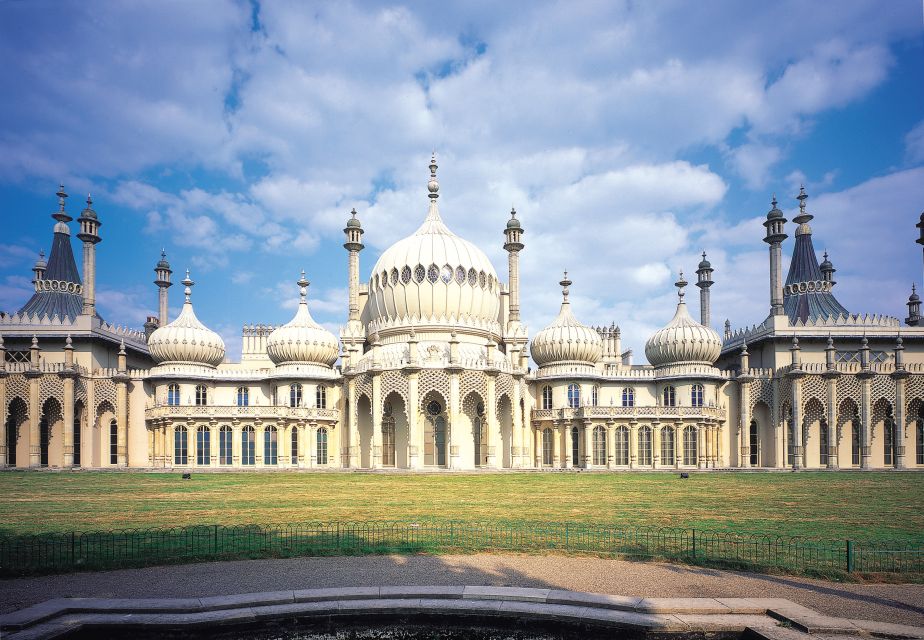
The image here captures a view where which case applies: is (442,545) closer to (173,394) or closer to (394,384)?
(394,384)

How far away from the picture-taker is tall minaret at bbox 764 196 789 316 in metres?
50.5

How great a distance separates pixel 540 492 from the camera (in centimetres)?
2552

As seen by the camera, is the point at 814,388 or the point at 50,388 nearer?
the point at 50,388

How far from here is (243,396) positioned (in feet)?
167

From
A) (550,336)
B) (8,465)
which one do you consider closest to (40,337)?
(8,465)

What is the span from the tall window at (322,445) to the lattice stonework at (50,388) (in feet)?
54.0

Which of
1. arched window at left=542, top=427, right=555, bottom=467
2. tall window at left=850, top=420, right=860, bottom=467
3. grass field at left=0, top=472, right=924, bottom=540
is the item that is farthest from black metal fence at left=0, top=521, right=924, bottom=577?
tall window at left=850, top=420, right=860, bottom=467

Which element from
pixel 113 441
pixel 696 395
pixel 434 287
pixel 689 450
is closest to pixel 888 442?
pixel 696 395

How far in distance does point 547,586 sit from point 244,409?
39.3 metres

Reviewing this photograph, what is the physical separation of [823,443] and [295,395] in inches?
1459

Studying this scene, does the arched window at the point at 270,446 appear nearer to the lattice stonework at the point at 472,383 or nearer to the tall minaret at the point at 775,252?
the lattice stonework at the point at 472,383

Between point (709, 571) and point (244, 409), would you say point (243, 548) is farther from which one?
point (244, 409)

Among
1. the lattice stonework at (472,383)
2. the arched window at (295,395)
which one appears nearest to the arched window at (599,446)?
the lattice stonework at (472,383)

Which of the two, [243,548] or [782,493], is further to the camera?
[782,493]
